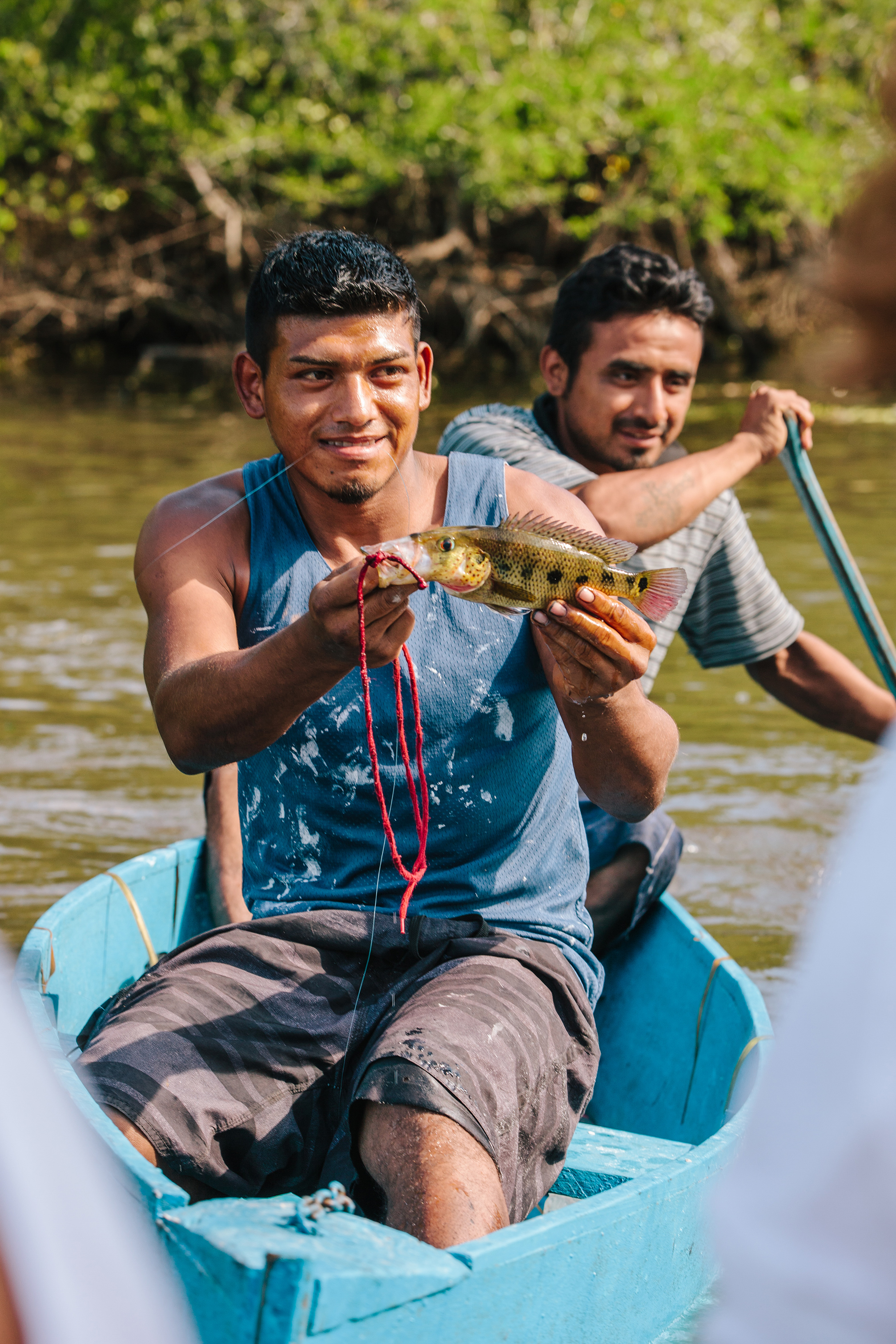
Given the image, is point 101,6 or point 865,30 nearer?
point 101,6

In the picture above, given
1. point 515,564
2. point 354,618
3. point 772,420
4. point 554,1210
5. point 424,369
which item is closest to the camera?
point 354,618

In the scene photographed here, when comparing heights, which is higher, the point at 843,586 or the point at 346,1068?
the point at 843,586

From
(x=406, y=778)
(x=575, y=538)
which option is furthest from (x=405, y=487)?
(x=406, y=778)

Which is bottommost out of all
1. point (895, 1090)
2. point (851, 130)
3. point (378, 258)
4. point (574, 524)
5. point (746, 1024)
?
point (746, 1024)

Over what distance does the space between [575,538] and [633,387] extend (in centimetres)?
189

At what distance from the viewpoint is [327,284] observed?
2.89 m

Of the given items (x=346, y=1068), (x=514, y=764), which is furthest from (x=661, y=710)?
(x=346, y=1068)

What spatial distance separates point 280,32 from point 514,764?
17.4 m

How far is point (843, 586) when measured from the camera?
4629mm

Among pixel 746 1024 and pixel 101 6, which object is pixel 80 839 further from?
pixel 101 6

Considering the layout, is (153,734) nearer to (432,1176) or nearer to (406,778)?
(406,778)

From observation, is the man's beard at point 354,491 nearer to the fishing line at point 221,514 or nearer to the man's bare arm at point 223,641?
the fishing line at point 221,514

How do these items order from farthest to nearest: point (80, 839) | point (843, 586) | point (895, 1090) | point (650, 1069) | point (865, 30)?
point (865, 30) → point (80, 839) → point (843, 586) → point (650, 1069) → point (895, 1090)

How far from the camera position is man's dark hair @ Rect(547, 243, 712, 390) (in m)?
4.32
